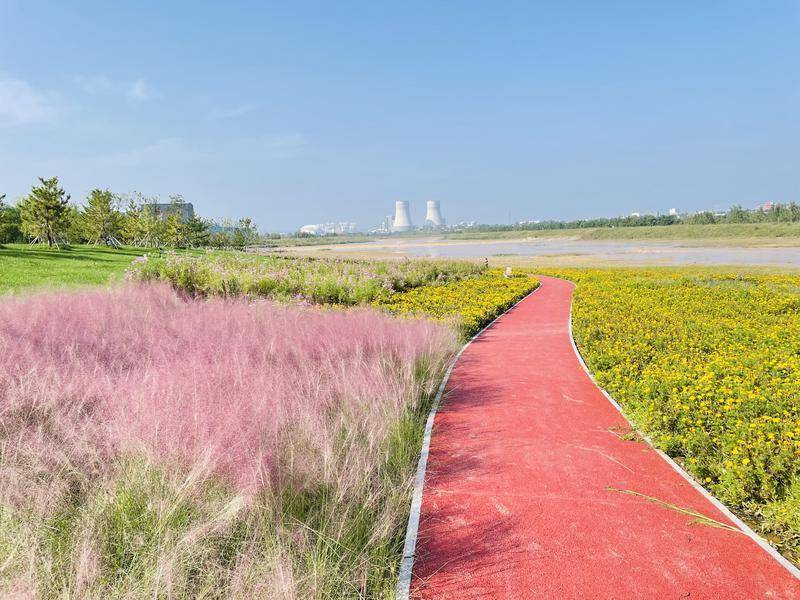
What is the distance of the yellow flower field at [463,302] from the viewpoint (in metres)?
11.5

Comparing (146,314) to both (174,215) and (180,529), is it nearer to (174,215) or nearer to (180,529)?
(180,529)

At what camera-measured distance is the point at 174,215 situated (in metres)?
45.5

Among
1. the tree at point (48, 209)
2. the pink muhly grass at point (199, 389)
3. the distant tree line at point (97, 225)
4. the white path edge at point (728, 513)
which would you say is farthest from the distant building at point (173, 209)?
the white path edge at point (728, 513)

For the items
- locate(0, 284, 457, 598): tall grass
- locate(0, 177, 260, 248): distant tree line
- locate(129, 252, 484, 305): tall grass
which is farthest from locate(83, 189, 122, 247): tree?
locate(0, 284, 457, 598): tall grass

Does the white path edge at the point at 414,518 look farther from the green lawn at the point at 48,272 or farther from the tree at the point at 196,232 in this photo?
the tree at the point at 196,232

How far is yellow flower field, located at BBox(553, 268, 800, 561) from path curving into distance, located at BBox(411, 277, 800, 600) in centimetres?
28

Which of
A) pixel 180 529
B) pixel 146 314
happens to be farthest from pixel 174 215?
pixel 180 529

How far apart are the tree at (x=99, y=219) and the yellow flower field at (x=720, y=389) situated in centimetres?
4119

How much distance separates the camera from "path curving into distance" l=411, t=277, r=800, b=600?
9.84 feet

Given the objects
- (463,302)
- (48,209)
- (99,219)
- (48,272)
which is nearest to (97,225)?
(99,219)

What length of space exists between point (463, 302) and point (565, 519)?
423 inches

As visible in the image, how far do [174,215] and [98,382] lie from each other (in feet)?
152

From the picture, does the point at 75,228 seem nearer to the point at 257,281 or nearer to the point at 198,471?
the point at 257,281

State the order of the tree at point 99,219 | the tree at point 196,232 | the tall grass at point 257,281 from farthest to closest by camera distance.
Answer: the tree at point 196,232 < the tree at point 99,219 < the tall grass at point 257,281
